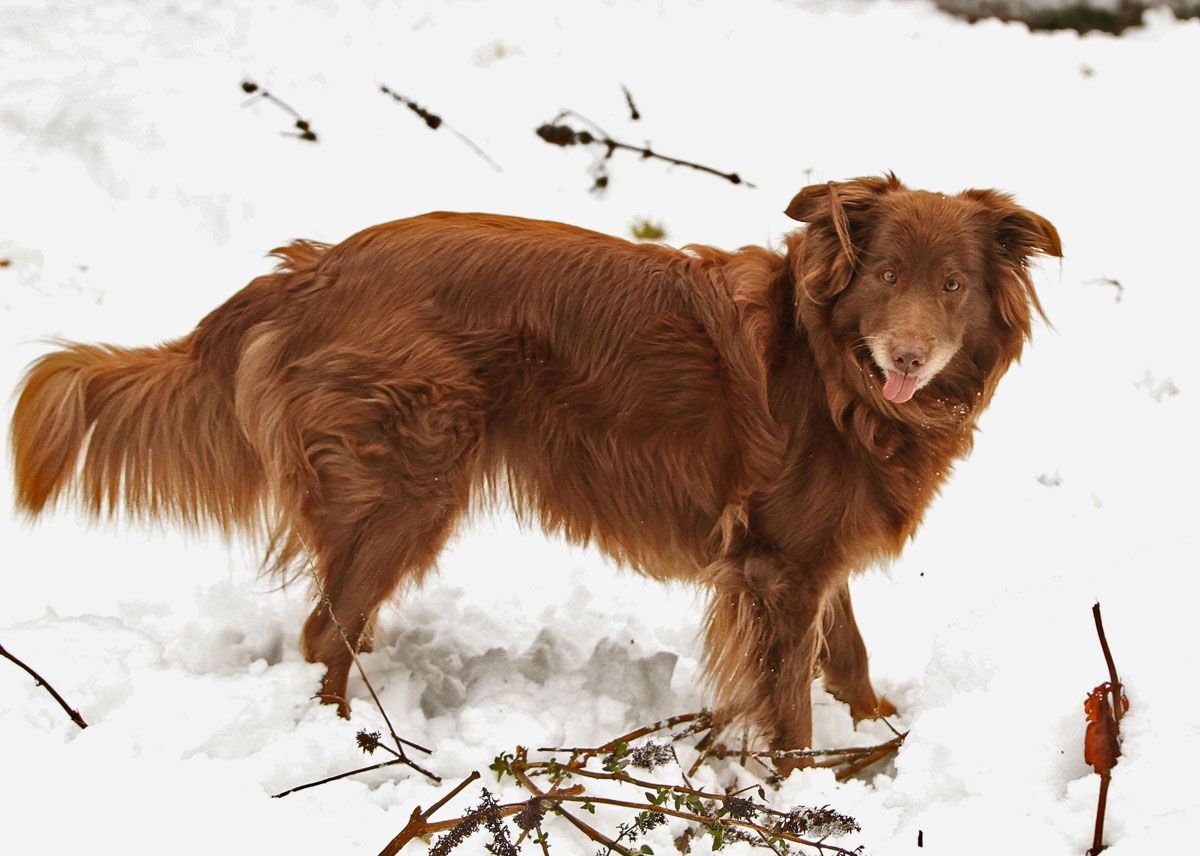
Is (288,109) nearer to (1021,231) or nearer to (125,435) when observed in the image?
(125,435)

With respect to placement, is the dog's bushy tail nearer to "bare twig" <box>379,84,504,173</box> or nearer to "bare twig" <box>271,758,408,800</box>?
"bare twig" <box>271,758,408,800</box>

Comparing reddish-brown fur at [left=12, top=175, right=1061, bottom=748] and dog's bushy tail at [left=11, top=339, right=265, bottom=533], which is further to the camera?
dog's bushy tail at [left=11, top=339, right=265, bottom=533]

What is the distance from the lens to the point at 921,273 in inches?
126

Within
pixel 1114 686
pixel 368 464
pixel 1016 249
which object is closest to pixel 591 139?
pixel 1016 249

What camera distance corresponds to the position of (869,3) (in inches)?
293

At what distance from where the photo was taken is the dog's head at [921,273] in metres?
3.19

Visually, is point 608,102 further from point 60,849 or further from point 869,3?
point 60,849

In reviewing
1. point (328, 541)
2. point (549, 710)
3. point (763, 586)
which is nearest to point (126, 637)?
point (328, 541)

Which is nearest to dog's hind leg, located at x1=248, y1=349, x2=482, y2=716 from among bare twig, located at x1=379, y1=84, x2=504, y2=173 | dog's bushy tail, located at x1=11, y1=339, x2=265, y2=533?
dog's bushy tail, located at x1=11, y1=339, x2=265, y2=533

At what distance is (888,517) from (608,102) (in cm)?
399

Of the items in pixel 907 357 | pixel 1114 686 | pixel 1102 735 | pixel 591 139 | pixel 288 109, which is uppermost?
pixel 907 357

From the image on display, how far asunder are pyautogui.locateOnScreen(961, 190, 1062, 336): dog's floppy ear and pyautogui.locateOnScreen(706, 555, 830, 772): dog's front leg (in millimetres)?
1025

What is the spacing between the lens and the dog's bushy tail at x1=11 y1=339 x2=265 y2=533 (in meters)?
3.38

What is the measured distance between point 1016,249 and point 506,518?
2.42 metres
